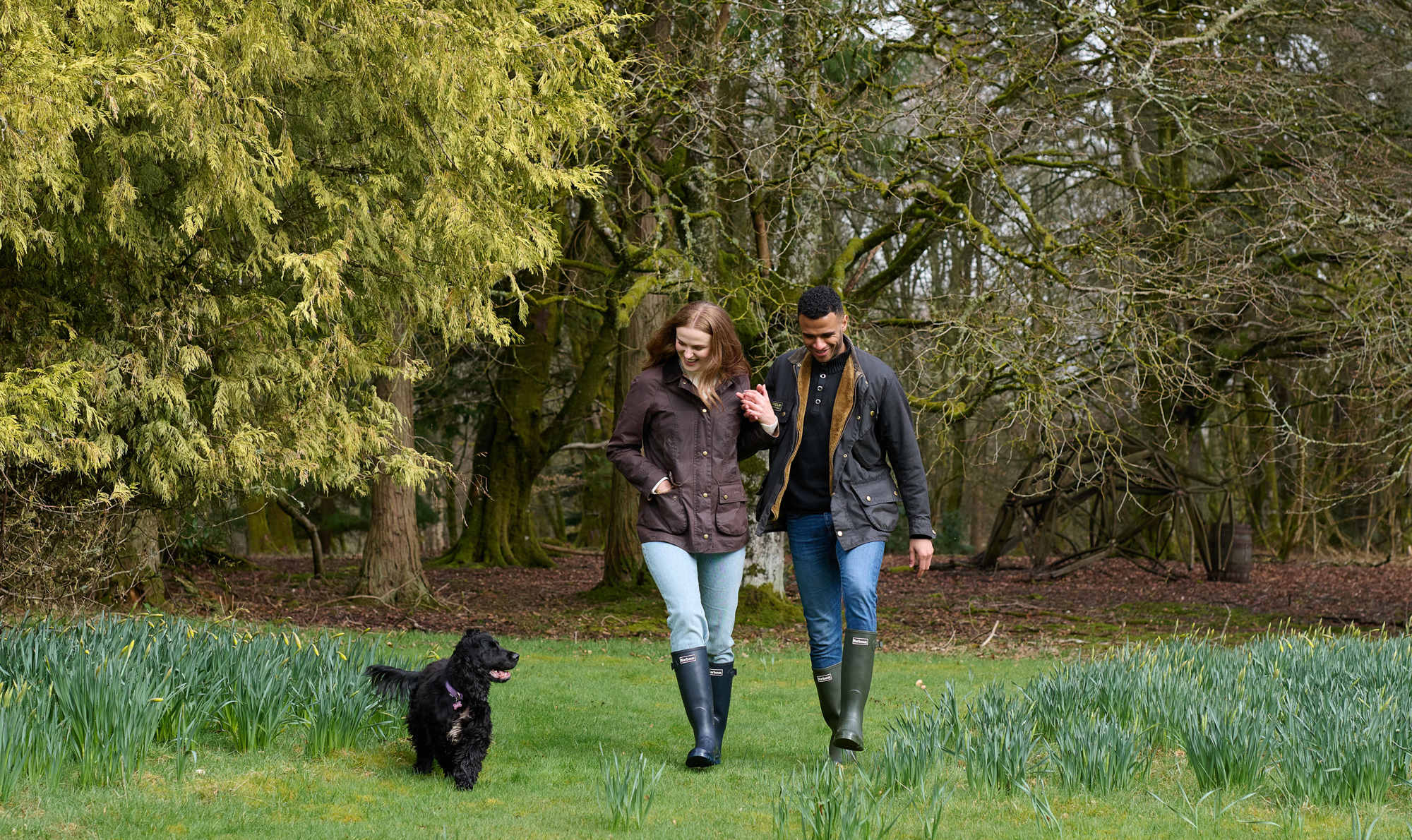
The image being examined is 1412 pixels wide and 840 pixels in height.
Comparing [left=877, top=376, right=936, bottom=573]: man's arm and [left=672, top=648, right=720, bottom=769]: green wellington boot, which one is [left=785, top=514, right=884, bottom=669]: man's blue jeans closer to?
[left=877, top=376, right=936, bottom=573]: man's arm

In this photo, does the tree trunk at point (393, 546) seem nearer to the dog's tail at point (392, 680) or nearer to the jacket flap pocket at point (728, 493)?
the dog's tail at point (392, 680)

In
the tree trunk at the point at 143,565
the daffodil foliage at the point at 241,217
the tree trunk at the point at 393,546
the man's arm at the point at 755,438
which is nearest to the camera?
the man's arm at the point at 755,438

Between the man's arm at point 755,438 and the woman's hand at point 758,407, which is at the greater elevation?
the woman's hand at point 758,407

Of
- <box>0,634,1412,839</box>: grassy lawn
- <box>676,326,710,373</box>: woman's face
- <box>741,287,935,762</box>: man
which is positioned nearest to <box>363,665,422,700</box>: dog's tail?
<box>0,634,1412,839</box>: grassy lawn

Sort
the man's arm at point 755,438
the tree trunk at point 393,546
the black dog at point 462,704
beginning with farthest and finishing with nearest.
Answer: the tree trunk at point 393,546 < the man's arm at point 755,438 < the black dog at point 462,704

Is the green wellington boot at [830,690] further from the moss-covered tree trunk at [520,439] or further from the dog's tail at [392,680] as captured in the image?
the moss-covered tree trunk at [520,439]

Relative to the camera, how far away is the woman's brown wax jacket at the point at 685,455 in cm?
479

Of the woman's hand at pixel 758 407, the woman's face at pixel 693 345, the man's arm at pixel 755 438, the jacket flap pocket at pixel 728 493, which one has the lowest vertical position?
the jacket flap pocket at pixel 728 493

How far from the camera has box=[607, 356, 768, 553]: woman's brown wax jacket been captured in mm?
4785

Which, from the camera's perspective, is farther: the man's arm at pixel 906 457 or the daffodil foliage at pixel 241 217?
the daffodil foliage at pixel 241 217

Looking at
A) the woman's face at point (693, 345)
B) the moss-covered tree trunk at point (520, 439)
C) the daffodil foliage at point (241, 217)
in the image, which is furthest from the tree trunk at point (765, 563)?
the woman's face at point (693, 345)

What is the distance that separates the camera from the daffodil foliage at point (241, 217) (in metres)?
5.39

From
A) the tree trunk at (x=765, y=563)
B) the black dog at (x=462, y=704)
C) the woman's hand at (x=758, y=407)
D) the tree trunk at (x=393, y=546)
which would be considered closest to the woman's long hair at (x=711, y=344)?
the woman's hand at (x=758, y=407)

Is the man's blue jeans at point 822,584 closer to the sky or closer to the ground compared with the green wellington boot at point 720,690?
closer to the sky
